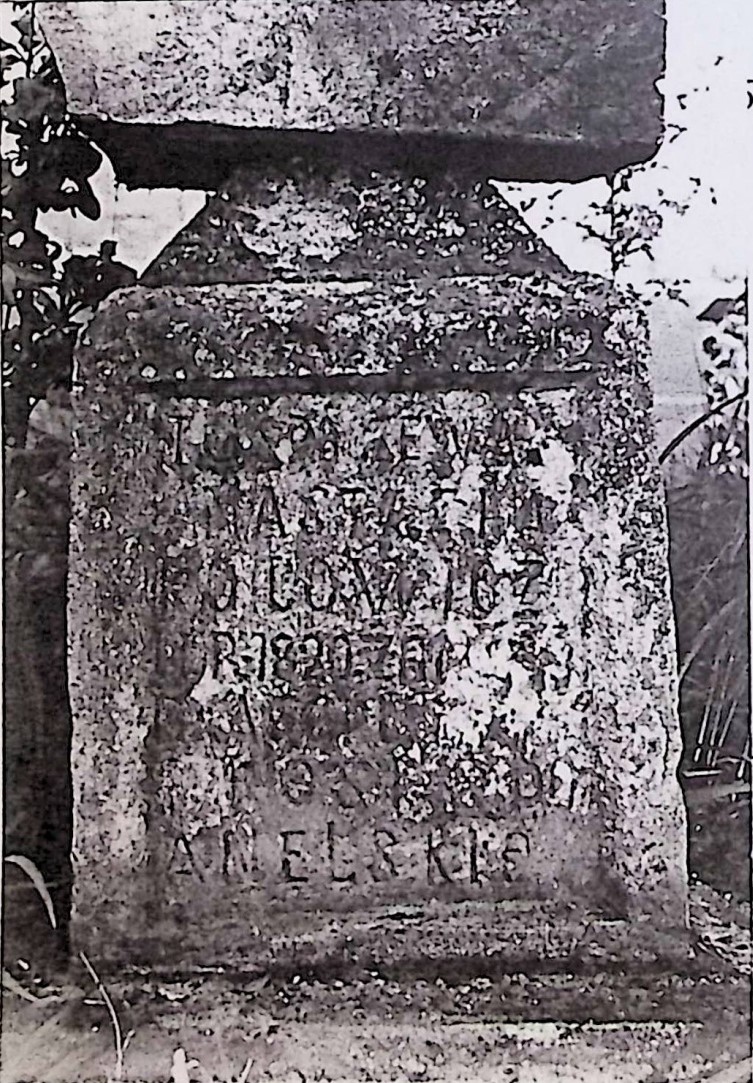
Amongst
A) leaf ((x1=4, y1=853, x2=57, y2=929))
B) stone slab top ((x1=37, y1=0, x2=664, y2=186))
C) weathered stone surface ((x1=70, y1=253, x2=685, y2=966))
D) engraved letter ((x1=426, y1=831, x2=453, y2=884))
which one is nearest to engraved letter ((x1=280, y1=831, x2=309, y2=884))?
weathered stone surface ((x1=70, y1=253, x2=685, y2=966))

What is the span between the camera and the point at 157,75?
135cm

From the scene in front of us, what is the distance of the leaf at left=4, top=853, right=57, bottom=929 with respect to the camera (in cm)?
135

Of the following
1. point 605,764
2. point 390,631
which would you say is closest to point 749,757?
point 605,764

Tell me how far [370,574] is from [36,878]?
0.50m

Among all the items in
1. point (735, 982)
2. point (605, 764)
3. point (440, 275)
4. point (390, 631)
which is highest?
point (440, 275)

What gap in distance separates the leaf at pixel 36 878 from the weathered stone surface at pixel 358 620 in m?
0.04

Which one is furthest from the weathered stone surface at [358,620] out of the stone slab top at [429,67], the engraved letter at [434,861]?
the stone slab top at [429,67]

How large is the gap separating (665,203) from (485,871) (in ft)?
2.52

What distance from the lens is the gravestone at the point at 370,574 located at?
1346 mm

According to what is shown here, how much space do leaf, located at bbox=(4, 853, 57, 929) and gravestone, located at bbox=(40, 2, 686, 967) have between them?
1.5 inches

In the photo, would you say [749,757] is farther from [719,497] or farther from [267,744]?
[267,744]

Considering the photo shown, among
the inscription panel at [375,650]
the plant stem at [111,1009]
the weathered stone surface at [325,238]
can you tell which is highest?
the weathered stone surface at [325,238]

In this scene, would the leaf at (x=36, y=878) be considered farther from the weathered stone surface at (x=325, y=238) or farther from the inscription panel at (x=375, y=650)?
the weathered stone surface at (x=325, y=238)

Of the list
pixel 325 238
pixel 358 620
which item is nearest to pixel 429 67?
pixel 325 238
